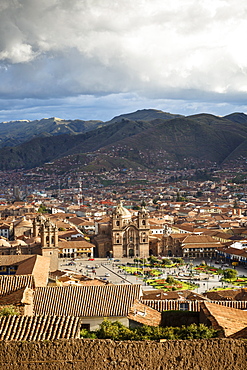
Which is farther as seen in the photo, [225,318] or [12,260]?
[12,260]

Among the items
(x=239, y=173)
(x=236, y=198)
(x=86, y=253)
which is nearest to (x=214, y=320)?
(x=86, y=253)

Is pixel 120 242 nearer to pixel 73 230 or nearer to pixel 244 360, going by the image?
pixel 73 230

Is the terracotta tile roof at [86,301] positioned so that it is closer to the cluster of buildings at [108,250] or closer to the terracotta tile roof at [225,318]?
the cluster of buildings at [108,250]

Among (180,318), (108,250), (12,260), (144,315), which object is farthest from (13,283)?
(108,250)

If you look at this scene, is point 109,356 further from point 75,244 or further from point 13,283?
point 75,244

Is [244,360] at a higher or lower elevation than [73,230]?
higher

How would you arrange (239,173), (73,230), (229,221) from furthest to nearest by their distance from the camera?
(239,173) < (229,221) < (73,230)

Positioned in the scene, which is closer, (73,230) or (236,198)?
(73,230)

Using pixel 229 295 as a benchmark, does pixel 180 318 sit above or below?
above

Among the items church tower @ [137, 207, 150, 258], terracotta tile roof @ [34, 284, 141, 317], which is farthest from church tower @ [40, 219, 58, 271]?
terracotta tile roof @ [34, 284, 141, 317]
